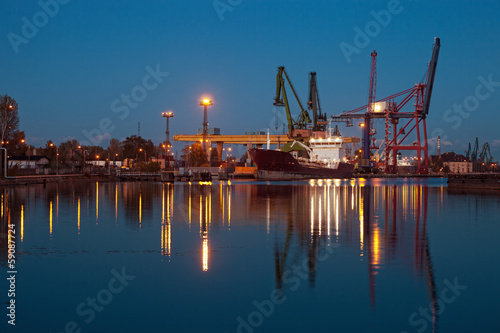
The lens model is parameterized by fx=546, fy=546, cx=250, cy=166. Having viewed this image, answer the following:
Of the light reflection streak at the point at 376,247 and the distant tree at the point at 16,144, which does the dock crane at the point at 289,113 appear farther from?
the light reflection streak at the point at 376,247

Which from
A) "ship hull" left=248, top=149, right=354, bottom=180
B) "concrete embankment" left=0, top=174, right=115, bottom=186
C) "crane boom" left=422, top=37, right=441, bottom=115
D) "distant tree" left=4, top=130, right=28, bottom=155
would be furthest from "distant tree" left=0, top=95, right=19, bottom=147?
"crane boom" left=422, top=37, right=441, bottom=115

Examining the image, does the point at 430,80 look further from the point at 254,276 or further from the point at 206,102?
the point at 254,276

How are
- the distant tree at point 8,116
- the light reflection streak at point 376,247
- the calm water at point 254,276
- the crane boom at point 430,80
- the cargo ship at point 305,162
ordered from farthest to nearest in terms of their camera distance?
the crane boom at point 430,80, the cargo ship at point 305,162, the distant tree at point 8,116, the light reflection streak at point 376,247, the calm water at point 254,276

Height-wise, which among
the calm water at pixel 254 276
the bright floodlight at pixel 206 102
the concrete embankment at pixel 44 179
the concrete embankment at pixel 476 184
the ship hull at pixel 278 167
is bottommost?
the calm water at pixel 254 276

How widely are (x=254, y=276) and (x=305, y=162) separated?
107661mm

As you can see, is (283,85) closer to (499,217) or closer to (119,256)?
(499,217)

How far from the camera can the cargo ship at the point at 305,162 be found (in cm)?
11100

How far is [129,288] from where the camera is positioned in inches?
504

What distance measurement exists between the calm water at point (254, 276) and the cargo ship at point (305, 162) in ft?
278

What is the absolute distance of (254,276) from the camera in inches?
552

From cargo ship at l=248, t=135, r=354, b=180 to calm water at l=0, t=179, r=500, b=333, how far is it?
84.7 meters

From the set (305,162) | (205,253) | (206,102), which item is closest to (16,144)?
(206,102)

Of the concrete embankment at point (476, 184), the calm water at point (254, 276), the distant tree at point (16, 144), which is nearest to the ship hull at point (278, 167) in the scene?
the concrete embankment at point (476, 184)

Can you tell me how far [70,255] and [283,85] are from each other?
122 m
